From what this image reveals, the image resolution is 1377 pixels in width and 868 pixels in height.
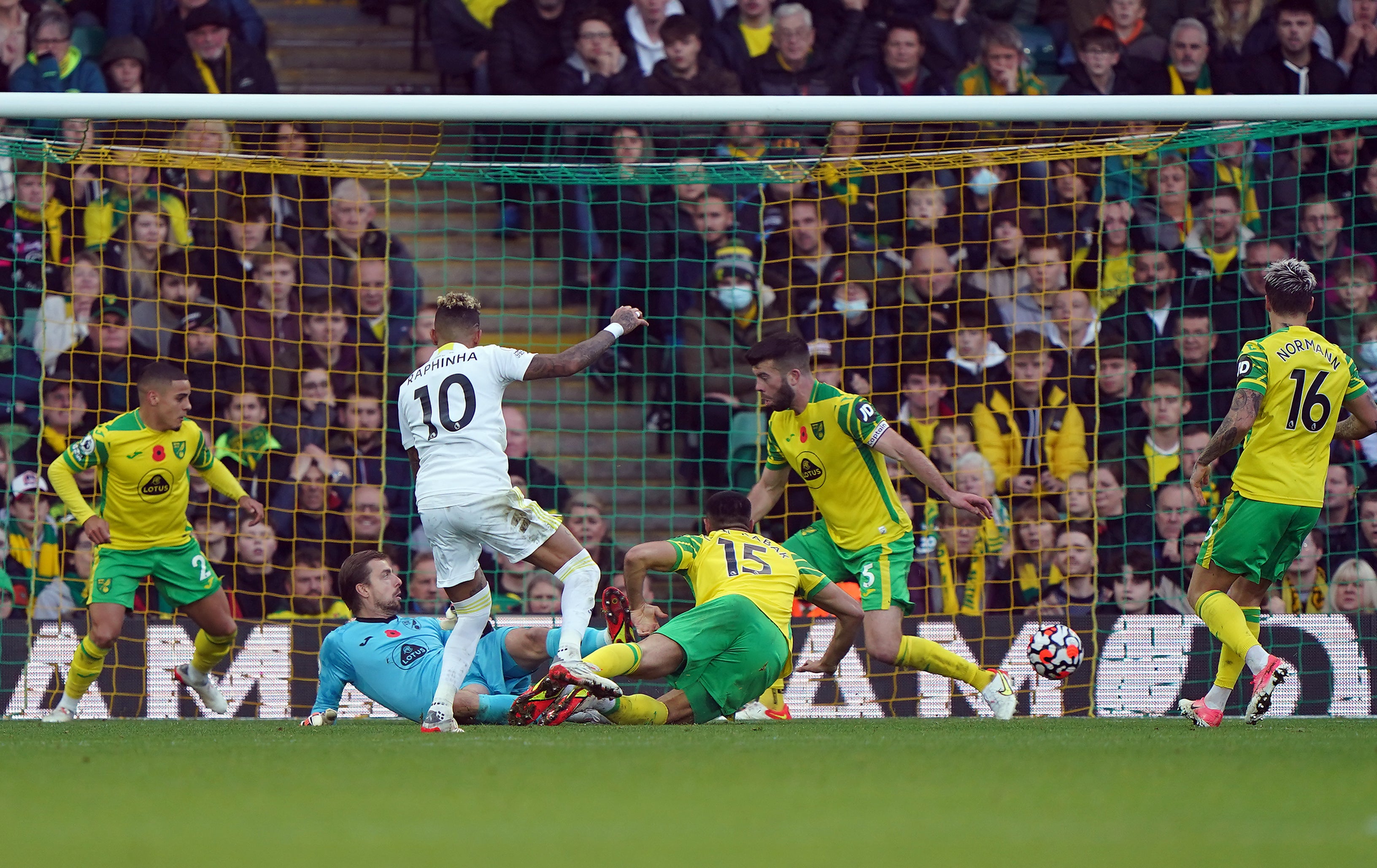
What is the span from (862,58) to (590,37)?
2.02 m

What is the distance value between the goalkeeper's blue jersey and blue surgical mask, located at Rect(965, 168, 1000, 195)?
5275 millimetres

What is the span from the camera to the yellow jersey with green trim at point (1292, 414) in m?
6.79

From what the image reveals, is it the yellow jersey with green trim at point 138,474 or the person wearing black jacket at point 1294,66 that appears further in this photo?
the person wearing black jacket at point 1294,66

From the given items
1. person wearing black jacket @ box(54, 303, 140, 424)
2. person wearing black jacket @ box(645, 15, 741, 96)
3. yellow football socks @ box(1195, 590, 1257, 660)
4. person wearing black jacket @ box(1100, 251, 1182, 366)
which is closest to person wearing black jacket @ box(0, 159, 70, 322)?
person wearing black jacket @ box(54, 303, 140, 424)

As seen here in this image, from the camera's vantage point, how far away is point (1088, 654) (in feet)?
29.7

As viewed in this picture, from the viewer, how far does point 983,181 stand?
36.4ft

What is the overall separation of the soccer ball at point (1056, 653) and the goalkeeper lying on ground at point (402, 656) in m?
2.14

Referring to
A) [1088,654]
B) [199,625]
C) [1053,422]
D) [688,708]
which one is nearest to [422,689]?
[688,708]

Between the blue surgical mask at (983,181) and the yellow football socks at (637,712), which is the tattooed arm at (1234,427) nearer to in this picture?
the yellow football socks at (637,712)

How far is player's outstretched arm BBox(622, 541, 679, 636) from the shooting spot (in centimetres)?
703

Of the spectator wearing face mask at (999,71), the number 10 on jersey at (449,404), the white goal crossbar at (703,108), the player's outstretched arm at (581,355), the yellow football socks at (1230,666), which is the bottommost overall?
the yellow football socks at (1230,666)

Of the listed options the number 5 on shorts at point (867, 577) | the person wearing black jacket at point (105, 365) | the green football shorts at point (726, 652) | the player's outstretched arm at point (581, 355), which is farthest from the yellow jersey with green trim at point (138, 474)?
the number 5 on shorts at point (867, 577)

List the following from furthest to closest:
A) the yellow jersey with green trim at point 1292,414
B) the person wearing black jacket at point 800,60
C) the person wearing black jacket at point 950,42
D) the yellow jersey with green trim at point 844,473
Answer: the person wearing black jacket at point 950,42, the person wearing black jacket at point 800,60, the yellow jersey with green trim at point 844,473, the yellow jersey with green trim at point 1292,414

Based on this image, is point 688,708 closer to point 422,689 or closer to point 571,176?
point 422,689
